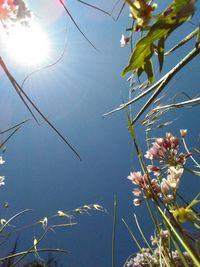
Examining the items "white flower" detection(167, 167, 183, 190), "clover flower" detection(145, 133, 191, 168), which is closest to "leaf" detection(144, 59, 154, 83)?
"white flower" detection(167, 167, 183, 190)

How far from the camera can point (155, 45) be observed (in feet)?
1.85

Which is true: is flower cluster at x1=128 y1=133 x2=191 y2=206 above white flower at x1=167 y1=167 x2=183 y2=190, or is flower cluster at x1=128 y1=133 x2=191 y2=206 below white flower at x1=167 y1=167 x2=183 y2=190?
above

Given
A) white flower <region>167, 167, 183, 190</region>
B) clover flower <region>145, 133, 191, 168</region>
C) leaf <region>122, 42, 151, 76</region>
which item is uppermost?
clover flower <region>145, 133, 191, 168</region>

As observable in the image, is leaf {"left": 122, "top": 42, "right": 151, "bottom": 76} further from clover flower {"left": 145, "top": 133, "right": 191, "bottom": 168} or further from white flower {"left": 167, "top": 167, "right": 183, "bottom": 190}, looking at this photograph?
clover flower {"left": 145, "top": 133, "right": 191, "bottom": 168}

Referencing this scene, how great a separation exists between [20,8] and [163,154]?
74cm

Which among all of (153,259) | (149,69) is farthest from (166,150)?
(153,259)

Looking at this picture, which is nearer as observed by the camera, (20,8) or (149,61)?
(20,8)

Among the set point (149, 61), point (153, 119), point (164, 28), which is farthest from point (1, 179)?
point (164, 28)

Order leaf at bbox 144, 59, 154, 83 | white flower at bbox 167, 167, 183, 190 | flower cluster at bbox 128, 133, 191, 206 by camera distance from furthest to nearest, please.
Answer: flower cluster at bbox 128, 133, 191, 206 → leaf at bbox 144, 59, 154, 83 → white flower at bbox 167, 167, 183, 190

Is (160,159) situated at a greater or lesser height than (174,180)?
greater

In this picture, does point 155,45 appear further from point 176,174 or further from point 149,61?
point 176,174

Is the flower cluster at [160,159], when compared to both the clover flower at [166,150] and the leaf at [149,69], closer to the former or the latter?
the clover flower at [166,150]

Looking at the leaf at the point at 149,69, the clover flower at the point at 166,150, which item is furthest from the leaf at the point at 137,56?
the clover flower at the point at 166,150

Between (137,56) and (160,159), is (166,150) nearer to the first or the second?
(160,159)
